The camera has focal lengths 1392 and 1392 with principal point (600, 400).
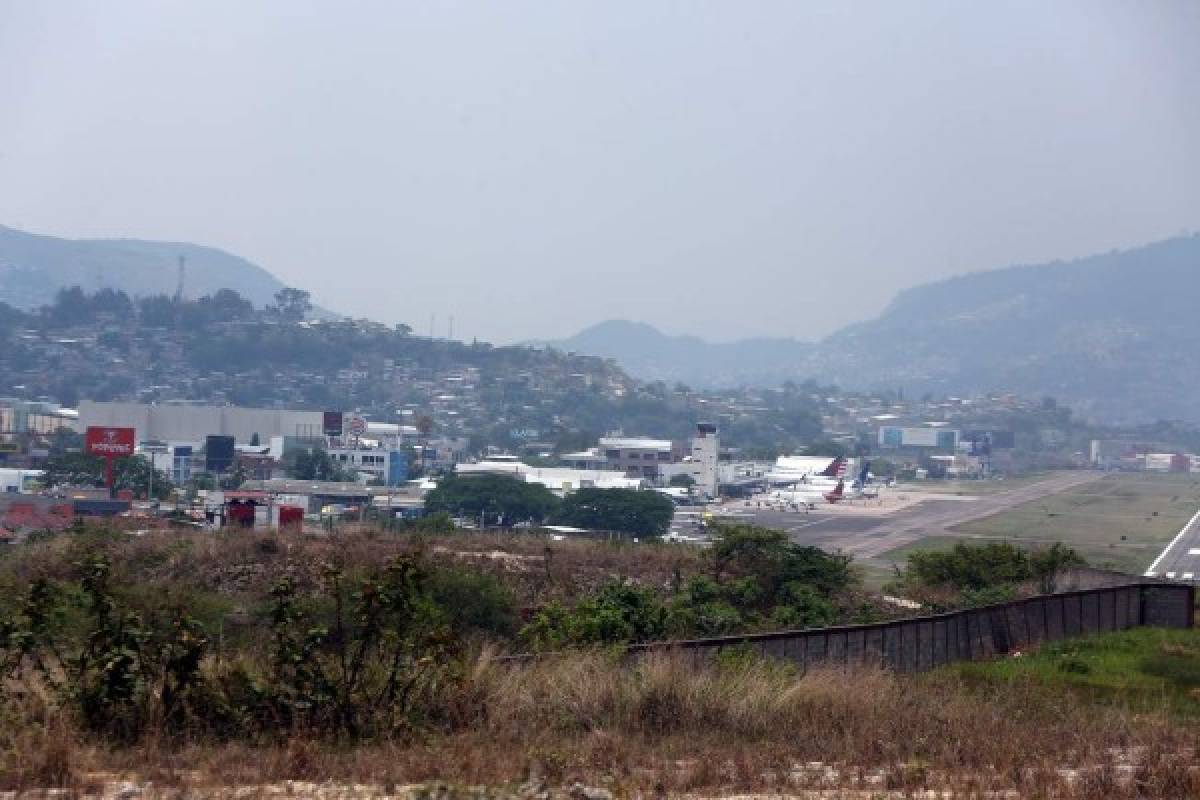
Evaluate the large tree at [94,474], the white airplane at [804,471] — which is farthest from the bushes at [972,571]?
the white airplane at [804,471]

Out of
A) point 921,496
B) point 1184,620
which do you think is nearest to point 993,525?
point 921,496

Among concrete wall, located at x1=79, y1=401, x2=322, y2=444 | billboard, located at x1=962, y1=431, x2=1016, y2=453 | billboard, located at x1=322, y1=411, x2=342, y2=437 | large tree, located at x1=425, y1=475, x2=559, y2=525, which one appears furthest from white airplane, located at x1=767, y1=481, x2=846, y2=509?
billboard, located at x1=962, y1=431, x2=1016, y2=453

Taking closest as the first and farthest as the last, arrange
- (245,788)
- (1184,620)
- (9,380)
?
(245,788) → (1184,620) → (9,380)

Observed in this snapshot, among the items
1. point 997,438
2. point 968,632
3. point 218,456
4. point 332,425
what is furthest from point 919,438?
point 968,632

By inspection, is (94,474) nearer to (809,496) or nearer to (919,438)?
(809,496)

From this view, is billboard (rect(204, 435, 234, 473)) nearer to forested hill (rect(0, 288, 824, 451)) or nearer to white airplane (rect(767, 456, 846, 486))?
white airplane (rect(767, 456, 846, 486))

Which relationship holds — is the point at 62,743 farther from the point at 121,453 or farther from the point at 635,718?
the point at 121,453
